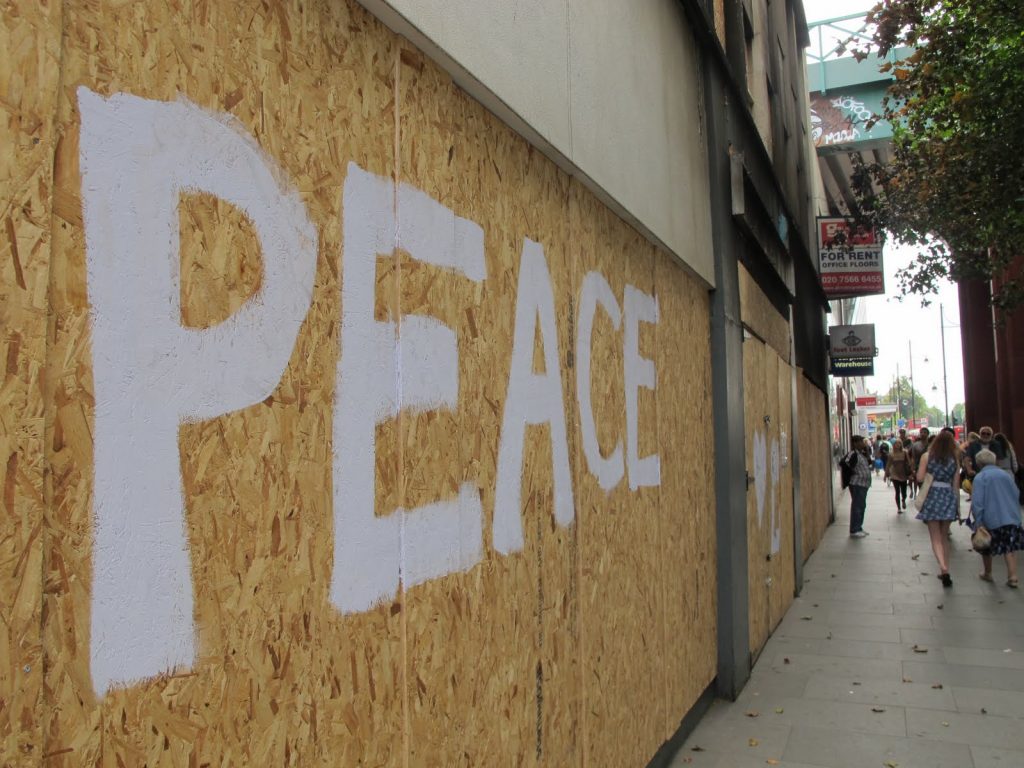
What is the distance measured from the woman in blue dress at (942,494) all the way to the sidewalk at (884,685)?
0.51 meters

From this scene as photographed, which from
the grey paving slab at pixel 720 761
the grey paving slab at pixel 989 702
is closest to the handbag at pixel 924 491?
Result: the grey paving slab at pixel 989 702

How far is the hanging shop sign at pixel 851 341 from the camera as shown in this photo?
22266 millimetres

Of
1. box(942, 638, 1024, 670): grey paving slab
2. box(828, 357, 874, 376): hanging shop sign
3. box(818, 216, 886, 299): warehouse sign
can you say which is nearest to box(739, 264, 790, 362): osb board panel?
box(942, 638, 1024, 670): grey paving slab

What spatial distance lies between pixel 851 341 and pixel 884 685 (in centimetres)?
1734

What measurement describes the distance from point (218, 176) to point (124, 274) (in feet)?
1.17

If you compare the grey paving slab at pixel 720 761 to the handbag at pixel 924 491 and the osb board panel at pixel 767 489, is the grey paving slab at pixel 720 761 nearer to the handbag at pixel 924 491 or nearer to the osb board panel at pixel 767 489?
the osb board panel at pixel 767 489

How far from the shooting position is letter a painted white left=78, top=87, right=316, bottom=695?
60.1 inches

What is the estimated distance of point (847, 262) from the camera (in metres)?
18.9

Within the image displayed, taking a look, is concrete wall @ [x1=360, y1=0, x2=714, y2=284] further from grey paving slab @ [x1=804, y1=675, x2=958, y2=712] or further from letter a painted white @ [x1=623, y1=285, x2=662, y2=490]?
grey paving slab @ [x1=804, y1=675, x2=958, y2=712]

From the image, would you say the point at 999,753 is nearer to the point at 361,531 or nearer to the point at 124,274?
the point at 361,531

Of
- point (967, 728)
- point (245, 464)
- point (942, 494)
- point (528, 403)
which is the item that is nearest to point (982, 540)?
point (942, 494)

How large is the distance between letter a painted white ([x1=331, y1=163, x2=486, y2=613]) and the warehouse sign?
1670 cm

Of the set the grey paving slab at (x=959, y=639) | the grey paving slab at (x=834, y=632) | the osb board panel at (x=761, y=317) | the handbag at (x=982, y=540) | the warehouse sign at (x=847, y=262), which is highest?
the warehouse sign at (x=847, y=262)

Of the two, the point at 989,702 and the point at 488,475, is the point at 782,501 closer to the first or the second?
the point at 989,702
